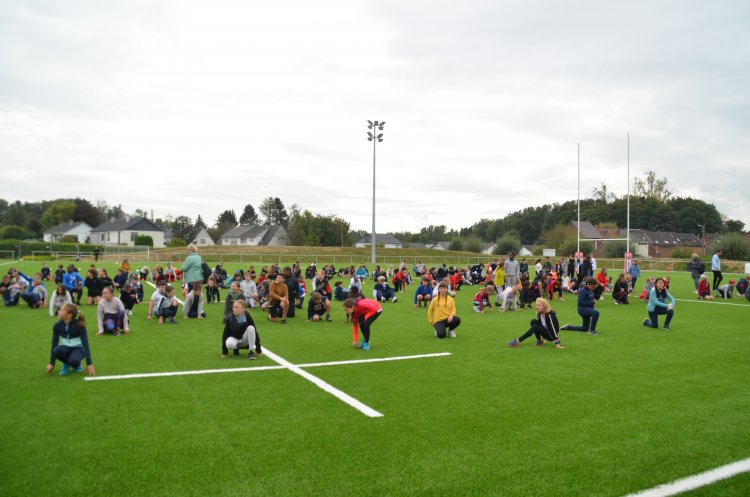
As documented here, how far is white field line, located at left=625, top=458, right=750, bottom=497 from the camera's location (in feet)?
13.6

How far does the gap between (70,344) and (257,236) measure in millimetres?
105781

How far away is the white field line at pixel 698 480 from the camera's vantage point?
4.15 meters

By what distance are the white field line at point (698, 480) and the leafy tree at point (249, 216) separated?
14114 centimetres

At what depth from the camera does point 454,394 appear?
22.8 feet

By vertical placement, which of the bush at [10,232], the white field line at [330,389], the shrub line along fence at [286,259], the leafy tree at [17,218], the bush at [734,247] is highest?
the leafy tree at [17,218]

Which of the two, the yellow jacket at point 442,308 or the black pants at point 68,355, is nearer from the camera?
the black pants at point 68,355

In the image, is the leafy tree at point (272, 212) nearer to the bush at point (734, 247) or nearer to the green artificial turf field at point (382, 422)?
the bush at point (734, 247)

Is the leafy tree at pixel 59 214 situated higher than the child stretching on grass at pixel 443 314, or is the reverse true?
the leafy tree at pixel 59 214

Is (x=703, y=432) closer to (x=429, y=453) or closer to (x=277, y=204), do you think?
(x=429, y=453)

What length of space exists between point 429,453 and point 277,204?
138 metres

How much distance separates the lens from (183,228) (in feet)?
411

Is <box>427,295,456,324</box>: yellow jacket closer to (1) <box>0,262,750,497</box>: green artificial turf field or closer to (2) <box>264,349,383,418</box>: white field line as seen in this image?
(1) <box>0,262,750,497</box>: green artificial turf field

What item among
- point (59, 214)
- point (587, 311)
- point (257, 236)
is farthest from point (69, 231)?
point (587, 311)

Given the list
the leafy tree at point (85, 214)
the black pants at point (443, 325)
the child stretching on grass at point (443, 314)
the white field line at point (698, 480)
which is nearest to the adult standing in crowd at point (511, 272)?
the child stretching on grass at point (443, 314)
